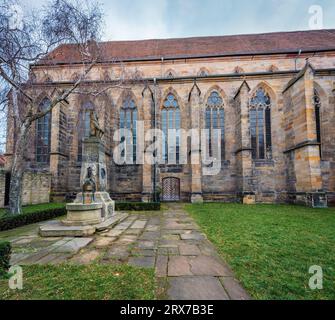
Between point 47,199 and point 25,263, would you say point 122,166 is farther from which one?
point 25,263

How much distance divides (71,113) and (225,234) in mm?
15410

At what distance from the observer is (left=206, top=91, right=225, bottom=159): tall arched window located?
14.7 meters

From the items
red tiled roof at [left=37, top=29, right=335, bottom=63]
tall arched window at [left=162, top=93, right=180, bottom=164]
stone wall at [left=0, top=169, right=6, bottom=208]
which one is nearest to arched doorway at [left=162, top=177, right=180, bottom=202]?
tall arched window at [left=162, top=93, right=180, bottom=164]

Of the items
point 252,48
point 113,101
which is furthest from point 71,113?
point 252,48

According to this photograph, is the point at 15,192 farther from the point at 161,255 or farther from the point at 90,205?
the point at 161,255

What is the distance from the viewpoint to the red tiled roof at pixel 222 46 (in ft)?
57.2

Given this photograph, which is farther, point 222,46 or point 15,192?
point 222,46

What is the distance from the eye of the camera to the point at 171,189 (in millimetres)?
15078

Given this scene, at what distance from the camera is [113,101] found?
49.9 ft

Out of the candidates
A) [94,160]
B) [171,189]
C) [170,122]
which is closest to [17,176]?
[94,160]

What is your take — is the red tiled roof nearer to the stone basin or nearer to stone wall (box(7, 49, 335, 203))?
stone wall (box(7, 49, 335, 203))

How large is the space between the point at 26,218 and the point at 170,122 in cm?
1146
